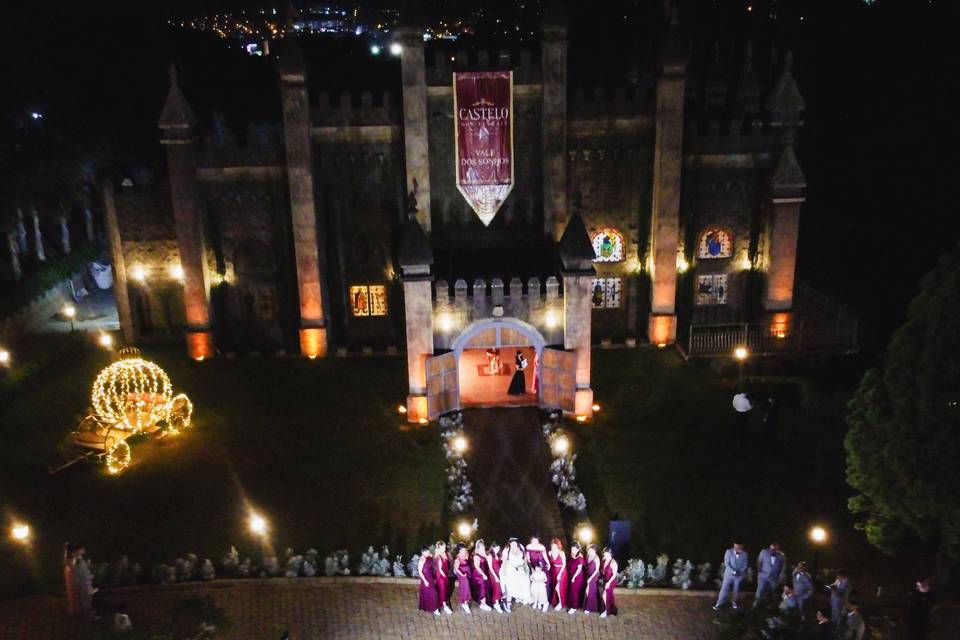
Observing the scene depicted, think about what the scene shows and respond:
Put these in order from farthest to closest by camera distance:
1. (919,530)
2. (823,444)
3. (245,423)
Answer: (245,423) < (823,444) < (919,530)

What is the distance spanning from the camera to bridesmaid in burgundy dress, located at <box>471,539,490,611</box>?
18312 millimetres

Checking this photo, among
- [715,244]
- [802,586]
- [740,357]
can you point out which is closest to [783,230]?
[715,244]

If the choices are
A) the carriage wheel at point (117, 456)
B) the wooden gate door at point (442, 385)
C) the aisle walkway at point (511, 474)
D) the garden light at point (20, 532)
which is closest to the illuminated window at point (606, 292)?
the aisle walkway at point (511, 474)

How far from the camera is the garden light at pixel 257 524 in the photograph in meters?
21.1

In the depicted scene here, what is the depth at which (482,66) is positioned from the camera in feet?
98.3

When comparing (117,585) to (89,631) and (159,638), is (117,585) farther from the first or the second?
(159,638)

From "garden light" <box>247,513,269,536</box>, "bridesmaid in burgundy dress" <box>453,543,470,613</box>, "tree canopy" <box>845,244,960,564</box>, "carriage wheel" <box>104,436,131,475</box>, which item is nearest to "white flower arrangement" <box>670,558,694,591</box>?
"tree canopy" <box>845,244,960,564</box>

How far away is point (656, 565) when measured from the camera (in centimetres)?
1995

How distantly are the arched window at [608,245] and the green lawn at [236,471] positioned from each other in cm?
849

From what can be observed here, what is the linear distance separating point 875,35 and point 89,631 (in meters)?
45.5

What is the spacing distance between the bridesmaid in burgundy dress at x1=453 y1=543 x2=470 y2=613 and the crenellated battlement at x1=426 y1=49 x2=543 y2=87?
17123 millimetres

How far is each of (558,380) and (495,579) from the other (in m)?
9.91

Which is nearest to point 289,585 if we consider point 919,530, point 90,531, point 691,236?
point 90,531

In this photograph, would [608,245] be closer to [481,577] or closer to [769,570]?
[769,570]
